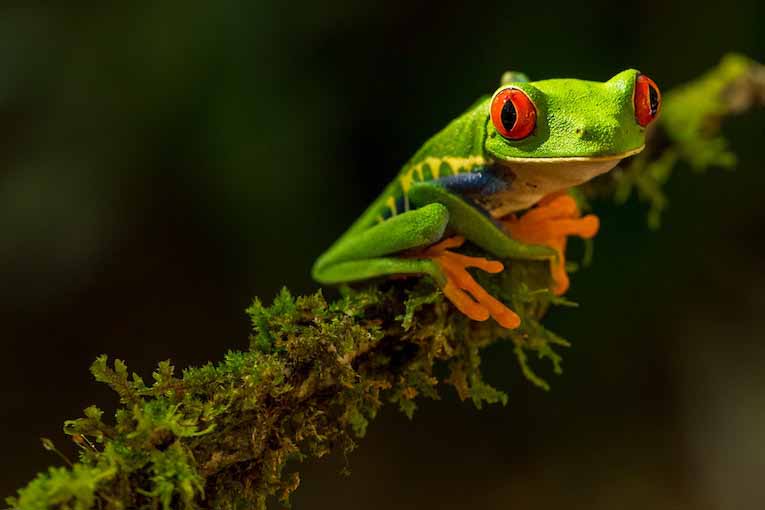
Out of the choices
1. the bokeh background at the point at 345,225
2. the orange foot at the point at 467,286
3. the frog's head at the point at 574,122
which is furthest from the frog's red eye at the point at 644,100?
the bokeh background at the point at 345,225

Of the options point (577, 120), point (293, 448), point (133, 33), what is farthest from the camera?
point (133, 33)

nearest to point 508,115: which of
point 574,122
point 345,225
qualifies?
point 574,122

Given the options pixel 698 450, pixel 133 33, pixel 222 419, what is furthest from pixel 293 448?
pixel 698 450

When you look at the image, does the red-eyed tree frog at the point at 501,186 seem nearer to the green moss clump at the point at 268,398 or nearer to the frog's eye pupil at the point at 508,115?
the frog's eye pupil at the point at 508,115

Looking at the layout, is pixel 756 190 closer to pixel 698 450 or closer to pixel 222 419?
pixel 698 450

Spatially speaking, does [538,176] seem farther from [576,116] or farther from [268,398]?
[268,398]

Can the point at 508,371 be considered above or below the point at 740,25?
below
